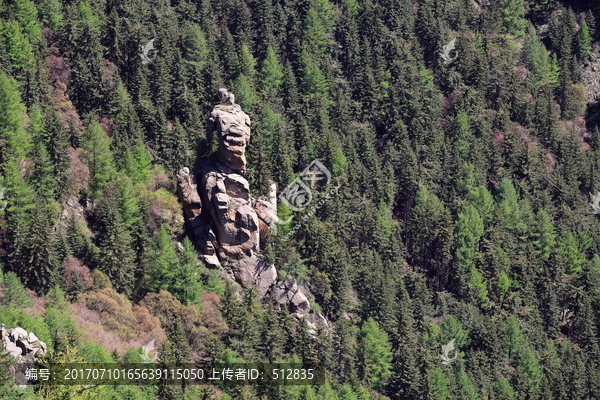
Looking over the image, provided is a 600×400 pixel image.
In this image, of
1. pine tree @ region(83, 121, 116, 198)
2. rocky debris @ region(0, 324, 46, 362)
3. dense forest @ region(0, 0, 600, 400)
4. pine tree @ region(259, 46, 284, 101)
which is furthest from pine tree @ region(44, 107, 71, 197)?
pine tree @ region(259, 46, 284, 101)

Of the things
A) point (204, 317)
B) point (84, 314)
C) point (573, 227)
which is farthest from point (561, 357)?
point (84, 314)

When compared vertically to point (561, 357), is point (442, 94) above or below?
above

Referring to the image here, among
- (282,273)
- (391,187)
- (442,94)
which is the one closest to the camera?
(282,273)

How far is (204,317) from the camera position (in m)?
116

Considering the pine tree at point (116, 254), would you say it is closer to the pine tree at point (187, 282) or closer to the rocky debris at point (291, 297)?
the pine tree at point (187, 282)

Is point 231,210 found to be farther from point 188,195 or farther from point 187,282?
point 187,282

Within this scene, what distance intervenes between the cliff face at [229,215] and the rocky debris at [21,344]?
37.0m

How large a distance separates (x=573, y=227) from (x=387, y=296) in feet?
167

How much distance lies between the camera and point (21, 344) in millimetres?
87812

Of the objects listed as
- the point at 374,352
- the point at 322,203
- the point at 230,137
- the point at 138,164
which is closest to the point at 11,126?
the point at 138,164

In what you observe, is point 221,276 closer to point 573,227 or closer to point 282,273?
point 282,273

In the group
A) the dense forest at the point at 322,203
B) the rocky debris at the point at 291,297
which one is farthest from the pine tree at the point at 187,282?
the rocky debris at the point at 291,297

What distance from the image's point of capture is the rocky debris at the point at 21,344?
86250 millimetres

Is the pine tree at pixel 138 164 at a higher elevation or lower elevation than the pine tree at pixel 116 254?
higher
